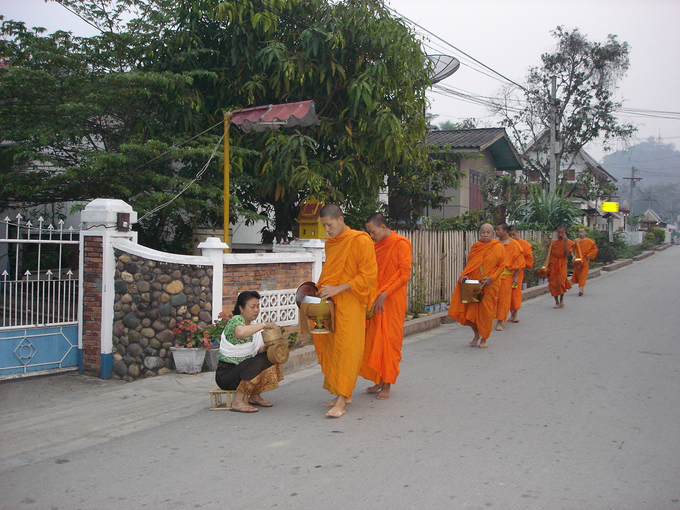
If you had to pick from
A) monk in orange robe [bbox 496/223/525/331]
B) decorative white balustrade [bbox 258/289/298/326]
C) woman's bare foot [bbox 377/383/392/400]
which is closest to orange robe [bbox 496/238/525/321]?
monk in orange robe [bbox 496/223/525/331]

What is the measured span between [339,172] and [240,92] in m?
2.24

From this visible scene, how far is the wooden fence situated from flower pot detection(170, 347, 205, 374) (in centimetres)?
482

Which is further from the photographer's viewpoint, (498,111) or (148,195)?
(498,111)

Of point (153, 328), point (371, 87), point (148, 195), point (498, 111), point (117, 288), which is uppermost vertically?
point (498, 111)

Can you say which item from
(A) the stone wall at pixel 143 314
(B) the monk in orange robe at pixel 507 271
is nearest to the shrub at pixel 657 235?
(B) the monk in orange robe at pixel 507 271

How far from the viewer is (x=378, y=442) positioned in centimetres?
468

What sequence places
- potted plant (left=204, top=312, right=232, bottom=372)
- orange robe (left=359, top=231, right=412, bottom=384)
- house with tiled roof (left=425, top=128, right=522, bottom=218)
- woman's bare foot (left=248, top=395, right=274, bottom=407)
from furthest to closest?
house with tiled roof (left=425, top=128, right=522, bottom=218)
potted plant (left=204, top=312, right=232, bottom=372)
orange robe (left=359, top=231, right=412, bottom=384)
woman's bare foot (left=248, top=395, right=274, bottom=407)

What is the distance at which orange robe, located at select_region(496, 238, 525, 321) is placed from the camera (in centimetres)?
1035

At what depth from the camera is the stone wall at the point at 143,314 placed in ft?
23.5

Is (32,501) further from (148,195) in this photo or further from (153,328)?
(148,195)

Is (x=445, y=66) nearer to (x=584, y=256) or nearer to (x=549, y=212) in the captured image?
(x=584, y=256)

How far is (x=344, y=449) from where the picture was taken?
14.9 feet

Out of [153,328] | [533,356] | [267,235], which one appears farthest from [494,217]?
[153,328]

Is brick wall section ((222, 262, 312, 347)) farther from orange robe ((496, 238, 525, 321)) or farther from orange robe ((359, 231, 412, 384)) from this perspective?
orange robe ((496, 238, 525, 321))
